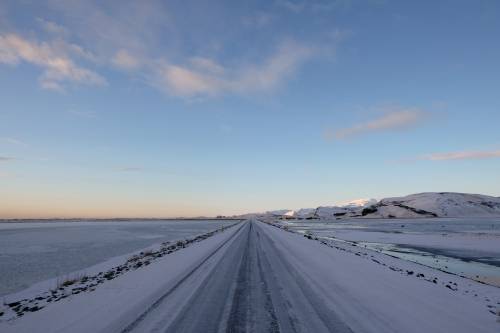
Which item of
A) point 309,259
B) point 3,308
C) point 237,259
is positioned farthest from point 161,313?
point 309,259

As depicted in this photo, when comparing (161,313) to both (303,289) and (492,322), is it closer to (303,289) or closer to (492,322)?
(303,289)

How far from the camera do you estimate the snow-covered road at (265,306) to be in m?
8.41

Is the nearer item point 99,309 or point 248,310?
point 248,310

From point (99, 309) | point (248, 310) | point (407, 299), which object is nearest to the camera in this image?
point (248, 310)

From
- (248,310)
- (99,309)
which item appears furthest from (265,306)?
(99,309)

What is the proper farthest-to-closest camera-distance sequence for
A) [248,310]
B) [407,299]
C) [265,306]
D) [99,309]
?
[407,299]
[99,309]
[265,306]
[248,310]

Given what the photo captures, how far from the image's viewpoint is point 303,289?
1266 centimetres

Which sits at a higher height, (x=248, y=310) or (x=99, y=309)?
(x=248, y=310)

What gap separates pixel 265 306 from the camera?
397 inches

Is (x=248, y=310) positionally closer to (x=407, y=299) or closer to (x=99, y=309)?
(x=99, y=309)

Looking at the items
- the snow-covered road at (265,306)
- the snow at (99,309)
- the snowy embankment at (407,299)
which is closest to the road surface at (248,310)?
the snow-covered road at (265,306)

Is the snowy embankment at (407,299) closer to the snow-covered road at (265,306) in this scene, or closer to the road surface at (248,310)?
the snow-covered road at (265,306)

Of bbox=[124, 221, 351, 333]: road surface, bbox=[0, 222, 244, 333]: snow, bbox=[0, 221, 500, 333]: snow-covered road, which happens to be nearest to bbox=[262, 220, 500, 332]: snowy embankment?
bbox=[0, 221, 500, 333]: snow-covered road

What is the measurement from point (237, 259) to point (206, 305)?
458 inches
